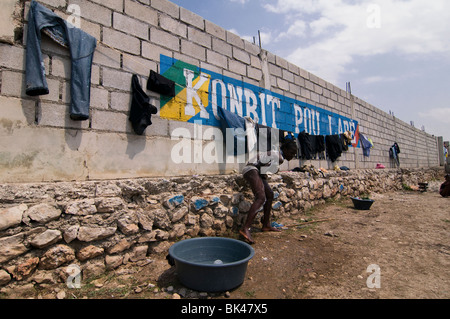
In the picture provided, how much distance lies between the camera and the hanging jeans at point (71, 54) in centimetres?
232

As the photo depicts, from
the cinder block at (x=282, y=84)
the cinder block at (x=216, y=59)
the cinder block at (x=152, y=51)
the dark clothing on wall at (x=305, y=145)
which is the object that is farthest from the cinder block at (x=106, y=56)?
the dark clothing on wall at (x=305, y=145)

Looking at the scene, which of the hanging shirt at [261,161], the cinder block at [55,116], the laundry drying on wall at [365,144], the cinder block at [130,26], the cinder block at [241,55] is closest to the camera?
the cinder block at [55,116]

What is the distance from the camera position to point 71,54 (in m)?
2.55

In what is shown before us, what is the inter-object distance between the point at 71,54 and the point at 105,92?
469mm

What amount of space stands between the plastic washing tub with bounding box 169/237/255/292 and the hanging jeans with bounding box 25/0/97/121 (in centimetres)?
175

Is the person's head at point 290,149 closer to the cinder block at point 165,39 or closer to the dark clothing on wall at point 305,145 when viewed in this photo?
the dark clothing on wall at point 305,145

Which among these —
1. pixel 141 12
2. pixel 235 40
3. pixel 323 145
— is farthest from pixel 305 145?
pixel 141 12

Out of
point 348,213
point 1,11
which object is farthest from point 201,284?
point 348,213

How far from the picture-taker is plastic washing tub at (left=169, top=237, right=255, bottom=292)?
7.07 ft

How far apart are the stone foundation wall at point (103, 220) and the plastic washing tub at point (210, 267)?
48cm

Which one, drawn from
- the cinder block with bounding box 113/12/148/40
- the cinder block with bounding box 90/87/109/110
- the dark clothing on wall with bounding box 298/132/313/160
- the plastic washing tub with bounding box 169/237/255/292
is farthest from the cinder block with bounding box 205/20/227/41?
the plastic washing tub with bounding box 169/237/255/292

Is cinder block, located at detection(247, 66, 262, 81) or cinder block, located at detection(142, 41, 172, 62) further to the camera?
cinder block, located at detection(247, 66, 262, 81)

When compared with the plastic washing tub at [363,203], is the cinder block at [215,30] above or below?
above

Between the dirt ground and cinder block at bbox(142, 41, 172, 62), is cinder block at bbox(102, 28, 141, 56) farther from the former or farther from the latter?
the dirt ground
